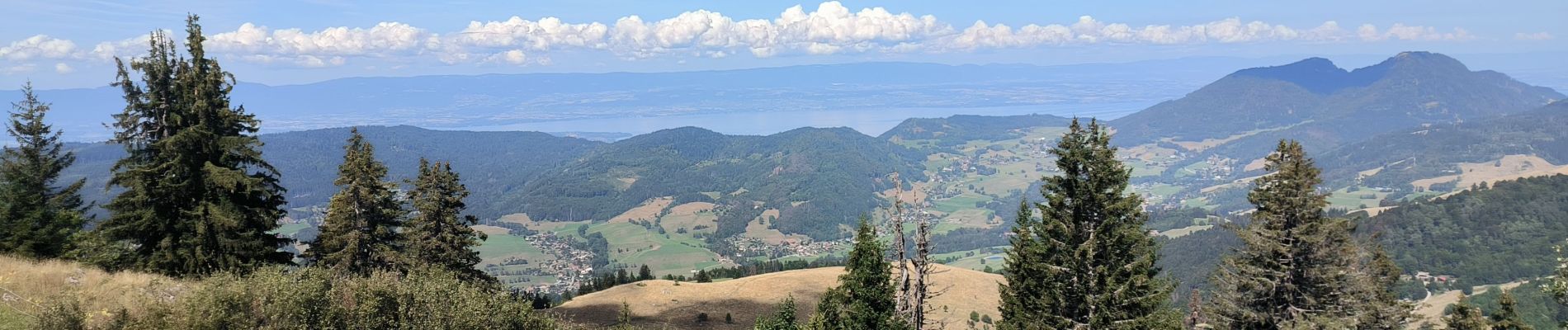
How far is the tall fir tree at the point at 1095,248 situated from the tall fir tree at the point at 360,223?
20.1 meters

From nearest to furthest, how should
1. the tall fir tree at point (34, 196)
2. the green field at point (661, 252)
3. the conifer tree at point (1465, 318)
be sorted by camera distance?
the conifer tree at point (1465, 318) < the tall fir tree at point (34, 196) < the green field at point (661, 252)

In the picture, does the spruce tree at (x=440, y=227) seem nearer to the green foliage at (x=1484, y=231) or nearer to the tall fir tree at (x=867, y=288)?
the tall fir tree at (x=867, y=288)

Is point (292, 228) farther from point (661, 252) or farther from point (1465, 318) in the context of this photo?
point (1465, 318)

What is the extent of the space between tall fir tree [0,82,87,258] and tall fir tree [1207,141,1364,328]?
33887 millimetres

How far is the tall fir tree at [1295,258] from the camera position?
56.5 ft

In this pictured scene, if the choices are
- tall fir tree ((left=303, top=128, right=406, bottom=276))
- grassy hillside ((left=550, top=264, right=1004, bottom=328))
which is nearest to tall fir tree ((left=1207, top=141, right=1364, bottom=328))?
grassy hillside ((left=550, top=264, right=1004, bottom=328))

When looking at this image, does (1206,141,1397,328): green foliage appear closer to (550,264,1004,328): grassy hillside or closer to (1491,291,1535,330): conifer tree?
(1491,291,1535,330): conifer tree

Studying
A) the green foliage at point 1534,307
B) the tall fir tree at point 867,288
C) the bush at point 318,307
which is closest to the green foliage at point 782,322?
the tall fir tree at point 867,288

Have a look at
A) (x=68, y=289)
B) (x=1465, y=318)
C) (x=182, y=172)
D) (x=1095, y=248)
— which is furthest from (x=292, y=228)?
(x=1465, y=318)

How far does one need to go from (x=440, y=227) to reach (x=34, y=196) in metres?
14.7

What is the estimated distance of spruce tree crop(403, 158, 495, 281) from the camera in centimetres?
2539

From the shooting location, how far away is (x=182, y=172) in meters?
20.5

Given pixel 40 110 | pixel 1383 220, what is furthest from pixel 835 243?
pixel 40 110

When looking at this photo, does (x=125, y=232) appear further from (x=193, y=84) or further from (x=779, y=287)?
(x=779, y=287)
